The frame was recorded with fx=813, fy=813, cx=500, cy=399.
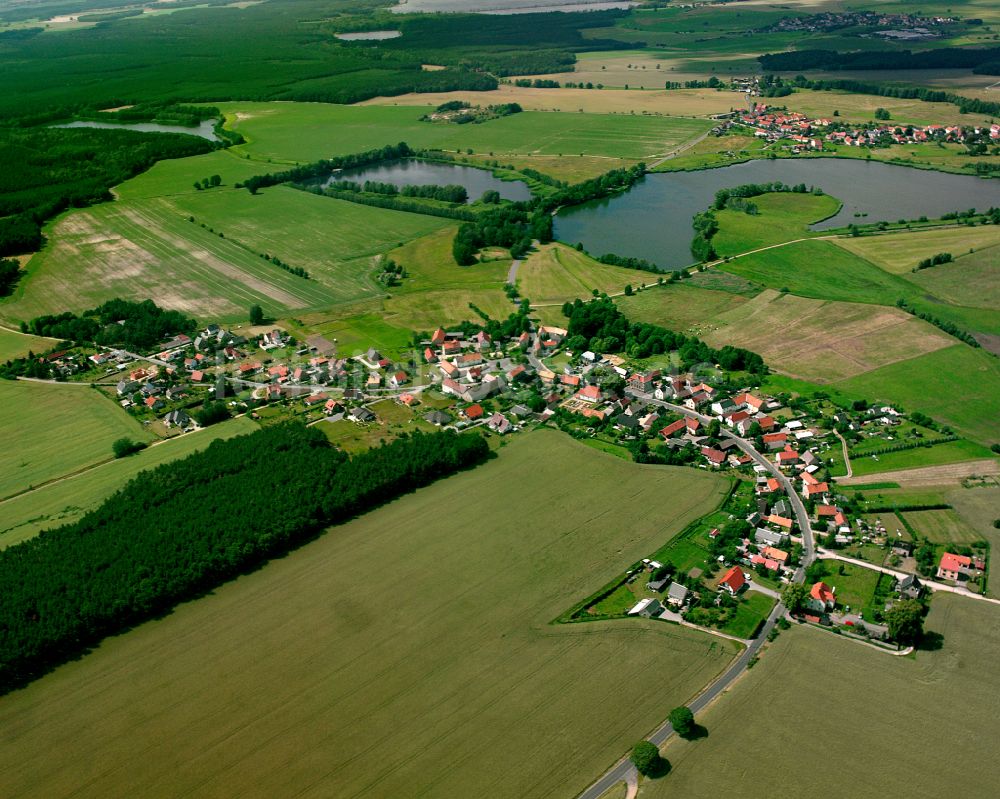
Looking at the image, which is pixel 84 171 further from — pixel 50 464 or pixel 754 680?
pixel 754 680

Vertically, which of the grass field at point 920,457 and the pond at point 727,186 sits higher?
the pond at point 727,186

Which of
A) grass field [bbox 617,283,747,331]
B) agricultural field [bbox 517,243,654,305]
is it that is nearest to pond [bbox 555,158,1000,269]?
agricultural field [bbox 517,243,654,305]

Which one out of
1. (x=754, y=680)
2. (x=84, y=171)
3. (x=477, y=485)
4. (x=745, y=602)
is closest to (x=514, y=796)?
(x=754, y=680)

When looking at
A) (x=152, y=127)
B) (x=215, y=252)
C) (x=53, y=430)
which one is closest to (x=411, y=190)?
(x=215, y=252)

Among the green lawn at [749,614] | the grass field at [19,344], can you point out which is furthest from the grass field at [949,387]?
the grass field at [19,344]

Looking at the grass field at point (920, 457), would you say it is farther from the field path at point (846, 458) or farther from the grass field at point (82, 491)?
the grass field at point (82, 491)

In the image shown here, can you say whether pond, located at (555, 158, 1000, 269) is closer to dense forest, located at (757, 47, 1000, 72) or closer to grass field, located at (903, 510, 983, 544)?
grass field, located at (903, 510, 983, 544)
